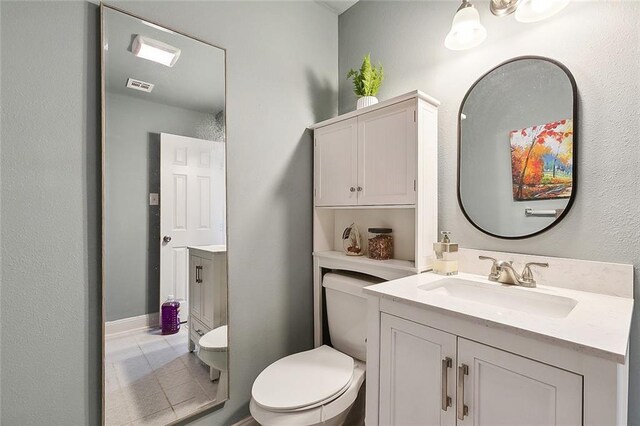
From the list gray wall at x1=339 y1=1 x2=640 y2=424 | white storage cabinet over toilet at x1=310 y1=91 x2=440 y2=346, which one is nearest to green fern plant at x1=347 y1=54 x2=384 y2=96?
white storage cabinet over toilet at x1=310 y1=91 x2=440 y2=346

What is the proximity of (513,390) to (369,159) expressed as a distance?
111 cm

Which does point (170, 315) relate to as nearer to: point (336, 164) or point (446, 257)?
point (336, 164)

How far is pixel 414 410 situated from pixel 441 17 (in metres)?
1.79

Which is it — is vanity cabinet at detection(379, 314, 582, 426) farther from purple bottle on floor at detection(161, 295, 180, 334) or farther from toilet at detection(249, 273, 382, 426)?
purple bottle on floor at detection(161, 295, 180, 334)

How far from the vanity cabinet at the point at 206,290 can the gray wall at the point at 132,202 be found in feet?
0.52

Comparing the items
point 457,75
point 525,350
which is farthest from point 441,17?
point 525,350

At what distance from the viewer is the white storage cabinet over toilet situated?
141cm

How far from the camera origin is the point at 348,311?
1660 mm

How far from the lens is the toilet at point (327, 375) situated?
1.19 metres

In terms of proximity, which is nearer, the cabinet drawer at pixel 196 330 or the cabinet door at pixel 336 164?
the cabinet drawer at pixel 196 330

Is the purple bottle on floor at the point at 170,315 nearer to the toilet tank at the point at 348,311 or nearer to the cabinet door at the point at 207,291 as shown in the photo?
the cabinet door at the point at 207,291

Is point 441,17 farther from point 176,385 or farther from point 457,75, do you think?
point 176,385

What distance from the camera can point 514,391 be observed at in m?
0.81

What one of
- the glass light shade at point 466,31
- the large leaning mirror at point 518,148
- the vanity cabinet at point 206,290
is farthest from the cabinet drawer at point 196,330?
the glass light shade at point 466,31
